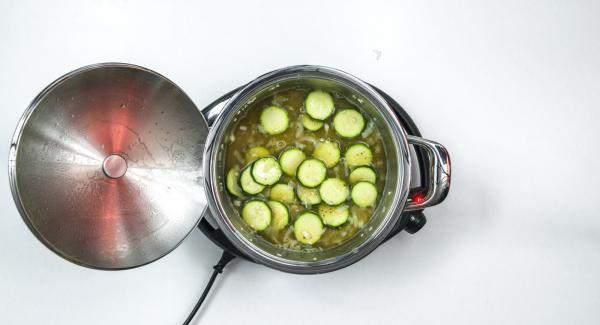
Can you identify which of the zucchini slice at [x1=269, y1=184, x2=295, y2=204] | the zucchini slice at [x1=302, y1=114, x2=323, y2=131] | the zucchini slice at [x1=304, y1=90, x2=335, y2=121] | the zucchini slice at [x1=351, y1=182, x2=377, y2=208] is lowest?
the zucchini slice at [x1=351, y1=182, x2=377, y2=208]

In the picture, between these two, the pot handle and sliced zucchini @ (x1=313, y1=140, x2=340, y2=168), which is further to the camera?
sliced zucchini @ (x1=313, y1=140, x2=340, y2=168)

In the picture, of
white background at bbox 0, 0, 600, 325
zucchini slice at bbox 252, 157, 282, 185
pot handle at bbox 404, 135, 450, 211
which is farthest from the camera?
white background at bbox 0, 0, 600, 325

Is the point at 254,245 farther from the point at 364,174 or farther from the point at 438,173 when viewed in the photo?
the point at 438,173

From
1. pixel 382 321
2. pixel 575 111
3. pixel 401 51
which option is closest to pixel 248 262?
pixel 382 321

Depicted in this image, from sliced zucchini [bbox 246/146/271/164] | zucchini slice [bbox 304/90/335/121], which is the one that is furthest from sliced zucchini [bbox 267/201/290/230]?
zucchini slice [bbox 304/90/335/121]

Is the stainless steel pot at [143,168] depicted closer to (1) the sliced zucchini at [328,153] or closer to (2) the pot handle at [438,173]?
(2) the pot handle at [438,173]

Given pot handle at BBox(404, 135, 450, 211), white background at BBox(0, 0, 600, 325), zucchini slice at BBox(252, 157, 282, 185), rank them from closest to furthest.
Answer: pot handle at BBox(404, 135, 450, 211)
zucchini slice at BBox(252, 157, 282, 185)
white background at BBox(0, 0, 600, 325)

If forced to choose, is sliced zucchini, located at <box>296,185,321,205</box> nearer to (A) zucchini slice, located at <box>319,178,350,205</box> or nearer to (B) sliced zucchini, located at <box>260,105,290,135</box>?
(A) zucchini slice, located at <box>319,178,350,205</box>

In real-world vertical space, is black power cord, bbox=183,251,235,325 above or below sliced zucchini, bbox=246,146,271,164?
below
